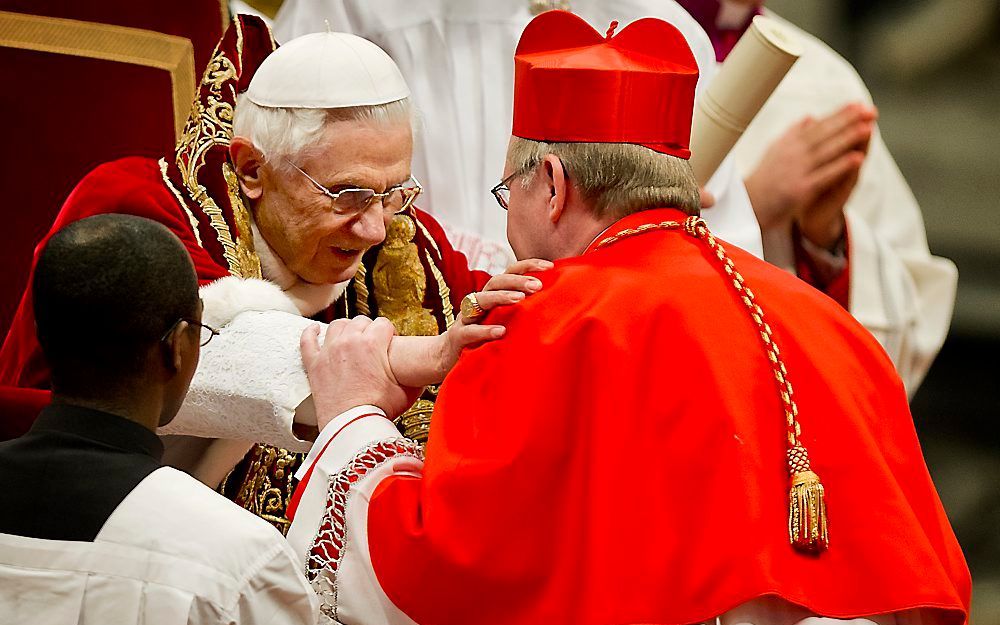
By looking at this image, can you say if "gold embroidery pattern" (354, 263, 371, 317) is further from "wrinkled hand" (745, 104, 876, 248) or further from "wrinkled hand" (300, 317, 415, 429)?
"wrinkled hand" (745, 104, 876, 248)

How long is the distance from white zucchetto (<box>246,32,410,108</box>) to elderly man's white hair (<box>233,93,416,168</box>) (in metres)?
0.01

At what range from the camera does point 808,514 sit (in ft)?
8.13

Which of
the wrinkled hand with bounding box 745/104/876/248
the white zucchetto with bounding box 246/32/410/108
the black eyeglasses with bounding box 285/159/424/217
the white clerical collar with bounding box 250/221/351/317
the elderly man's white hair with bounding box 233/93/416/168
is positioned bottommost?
the wrinkled hand with bounding box 745/104/876/248

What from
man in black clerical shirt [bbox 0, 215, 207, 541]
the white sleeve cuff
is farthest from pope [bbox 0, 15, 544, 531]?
man in black clerical shirt [bbox 0, 215, 207, 541]

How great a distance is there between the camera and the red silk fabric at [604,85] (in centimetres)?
280

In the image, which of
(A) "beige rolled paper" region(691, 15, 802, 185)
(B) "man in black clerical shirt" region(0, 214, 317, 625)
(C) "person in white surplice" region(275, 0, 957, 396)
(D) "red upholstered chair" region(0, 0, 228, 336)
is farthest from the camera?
(C) "person in white surplice" region(275, 0, 957, 396)

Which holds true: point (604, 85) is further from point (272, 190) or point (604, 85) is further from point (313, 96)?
point (272, 190)

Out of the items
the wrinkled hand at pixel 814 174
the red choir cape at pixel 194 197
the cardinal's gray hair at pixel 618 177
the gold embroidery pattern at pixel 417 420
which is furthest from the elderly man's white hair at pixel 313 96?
the wrinkled hand at pixel 814 174

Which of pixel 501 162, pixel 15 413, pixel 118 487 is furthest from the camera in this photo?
pixel 501 162

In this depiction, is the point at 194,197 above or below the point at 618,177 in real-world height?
below

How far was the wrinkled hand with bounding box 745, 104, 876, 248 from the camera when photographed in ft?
15.9

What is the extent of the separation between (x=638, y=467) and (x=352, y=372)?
0.67 metres

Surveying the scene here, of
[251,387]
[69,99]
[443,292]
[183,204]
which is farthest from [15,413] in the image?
[69,99]

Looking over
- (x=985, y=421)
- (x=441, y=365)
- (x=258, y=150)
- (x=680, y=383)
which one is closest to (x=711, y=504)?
(x=680, y=383)
